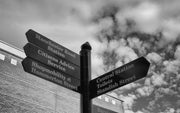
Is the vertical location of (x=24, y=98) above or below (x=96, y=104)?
below

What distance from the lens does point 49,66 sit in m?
4.89

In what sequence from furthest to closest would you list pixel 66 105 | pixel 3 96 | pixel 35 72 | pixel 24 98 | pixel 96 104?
pixel 96 104
pixel 66 105
pixel 24 98
pixel 3 96
pixel 35 72

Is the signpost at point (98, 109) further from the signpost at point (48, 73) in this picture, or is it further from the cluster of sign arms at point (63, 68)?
the signpost at point (48, 73)

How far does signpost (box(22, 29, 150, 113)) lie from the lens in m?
4.70

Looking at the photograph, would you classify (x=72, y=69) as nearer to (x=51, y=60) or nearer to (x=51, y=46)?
(x=51, y=60)

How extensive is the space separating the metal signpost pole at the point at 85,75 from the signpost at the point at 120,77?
0.10m

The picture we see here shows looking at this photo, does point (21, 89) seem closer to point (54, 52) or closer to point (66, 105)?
point (66, 105)

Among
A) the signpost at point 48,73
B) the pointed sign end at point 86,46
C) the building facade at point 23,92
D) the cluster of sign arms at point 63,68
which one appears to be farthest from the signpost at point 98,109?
the signpost at point 48,73

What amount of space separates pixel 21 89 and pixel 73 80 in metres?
17.9

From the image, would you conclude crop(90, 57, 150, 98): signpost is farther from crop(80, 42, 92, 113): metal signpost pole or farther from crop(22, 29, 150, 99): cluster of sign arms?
crop(80, 42, 92, 113): metal signpost pole

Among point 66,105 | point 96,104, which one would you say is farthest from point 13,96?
point 96,104

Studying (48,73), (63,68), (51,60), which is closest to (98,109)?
(63,68)

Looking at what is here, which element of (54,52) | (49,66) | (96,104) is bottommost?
(49,66)

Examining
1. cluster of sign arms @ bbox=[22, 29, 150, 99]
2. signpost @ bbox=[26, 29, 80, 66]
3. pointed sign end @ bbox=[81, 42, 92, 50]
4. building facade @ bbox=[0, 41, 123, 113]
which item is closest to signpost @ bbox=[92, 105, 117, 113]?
building facade @ bbox=[0, 41, 123, 113]
